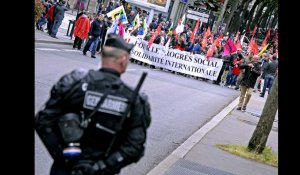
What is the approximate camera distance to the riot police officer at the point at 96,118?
3.81 meters

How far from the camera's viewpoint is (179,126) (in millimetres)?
11727

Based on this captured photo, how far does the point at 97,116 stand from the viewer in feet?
12.6

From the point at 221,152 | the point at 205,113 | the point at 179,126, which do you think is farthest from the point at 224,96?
the point at 221,152

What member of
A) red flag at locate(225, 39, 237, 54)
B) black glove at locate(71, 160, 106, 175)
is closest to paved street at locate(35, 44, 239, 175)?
black glove at locate(71, 160, 106, 175)

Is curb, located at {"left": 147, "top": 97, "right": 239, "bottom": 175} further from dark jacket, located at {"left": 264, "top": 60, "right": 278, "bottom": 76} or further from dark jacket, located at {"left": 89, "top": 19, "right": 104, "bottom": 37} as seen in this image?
dark jacket, located at {"left": 89, "top": 19, "right": 104, "bottom": 37}

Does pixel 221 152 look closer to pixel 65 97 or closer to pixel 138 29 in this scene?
pixel 138 29

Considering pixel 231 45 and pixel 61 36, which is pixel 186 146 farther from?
pixel 61 36

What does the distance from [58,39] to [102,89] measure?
10.8ft

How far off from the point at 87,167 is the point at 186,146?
20.2 ft

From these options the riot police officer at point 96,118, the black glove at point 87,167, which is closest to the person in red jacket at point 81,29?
the riot police officer at point 96,118

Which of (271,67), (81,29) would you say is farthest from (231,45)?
(271,67)

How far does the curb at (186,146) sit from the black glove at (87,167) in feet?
13.4

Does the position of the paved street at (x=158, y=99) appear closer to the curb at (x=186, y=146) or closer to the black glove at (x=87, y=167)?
the curb at (x=186, y=146)

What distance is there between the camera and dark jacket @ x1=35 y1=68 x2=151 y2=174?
12.5 ft
